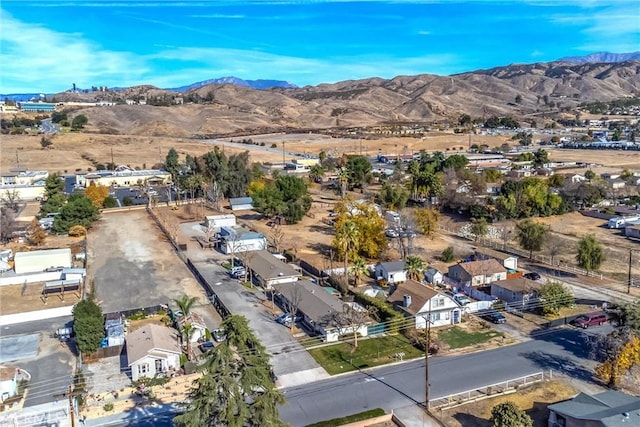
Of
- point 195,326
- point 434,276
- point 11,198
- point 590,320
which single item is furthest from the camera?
point 11,198

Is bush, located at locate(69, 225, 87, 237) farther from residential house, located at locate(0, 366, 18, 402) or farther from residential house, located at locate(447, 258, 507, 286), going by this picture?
residential house, located at locate(447, 258, 507, 286)

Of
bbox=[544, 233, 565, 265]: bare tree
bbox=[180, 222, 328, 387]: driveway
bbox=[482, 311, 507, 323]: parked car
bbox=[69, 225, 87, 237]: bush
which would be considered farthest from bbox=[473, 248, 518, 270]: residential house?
bbox=[69, 225, 87, 237]: bush

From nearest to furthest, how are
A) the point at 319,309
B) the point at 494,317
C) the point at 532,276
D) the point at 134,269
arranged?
1. the point at 319,309
2. the point at 494,317
3. the point at 532,276
4. the point at 134,269

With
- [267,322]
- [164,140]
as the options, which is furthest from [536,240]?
[164,140]

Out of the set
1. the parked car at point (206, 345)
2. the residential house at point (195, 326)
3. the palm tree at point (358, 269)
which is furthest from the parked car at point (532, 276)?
the residential house at point (195, 326)

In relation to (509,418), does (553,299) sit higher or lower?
higher

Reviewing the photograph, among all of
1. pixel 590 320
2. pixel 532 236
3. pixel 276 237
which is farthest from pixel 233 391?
pixel 532 236

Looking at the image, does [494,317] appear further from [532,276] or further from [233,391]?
[233,391]

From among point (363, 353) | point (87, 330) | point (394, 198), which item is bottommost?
point (363, 353)
